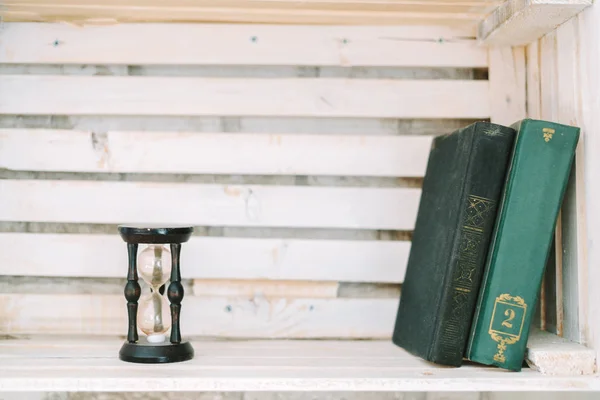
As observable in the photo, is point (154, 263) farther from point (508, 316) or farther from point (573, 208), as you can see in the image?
point (573, 208)

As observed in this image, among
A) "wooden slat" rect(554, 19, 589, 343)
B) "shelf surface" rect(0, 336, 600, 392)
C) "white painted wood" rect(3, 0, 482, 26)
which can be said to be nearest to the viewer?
"shelf surface" rect(0, 336, 600, 392)

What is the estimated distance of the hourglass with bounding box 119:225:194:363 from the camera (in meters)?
1.11

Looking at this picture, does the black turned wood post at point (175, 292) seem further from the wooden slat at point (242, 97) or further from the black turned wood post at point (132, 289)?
the wooden slat at point (242, 97)

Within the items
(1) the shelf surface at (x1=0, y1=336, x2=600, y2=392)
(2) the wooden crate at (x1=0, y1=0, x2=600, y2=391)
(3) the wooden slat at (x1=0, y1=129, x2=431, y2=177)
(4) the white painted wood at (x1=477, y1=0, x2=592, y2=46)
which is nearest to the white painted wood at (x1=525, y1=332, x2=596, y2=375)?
(1) the shelf surface at (x1=0, y1=336, x2=600, y2=392)

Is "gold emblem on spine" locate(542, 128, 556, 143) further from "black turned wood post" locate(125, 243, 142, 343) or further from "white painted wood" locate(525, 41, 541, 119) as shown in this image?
"black turned wood post" locate(125, 243, 142, 343)

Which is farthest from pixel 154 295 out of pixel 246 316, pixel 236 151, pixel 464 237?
pixel 464 237

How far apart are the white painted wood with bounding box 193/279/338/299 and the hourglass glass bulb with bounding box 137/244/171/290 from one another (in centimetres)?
20

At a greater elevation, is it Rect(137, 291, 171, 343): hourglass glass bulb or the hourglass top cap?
the hourglass top cap

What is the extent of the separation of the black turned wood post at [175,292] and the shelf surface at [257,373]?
58 mm

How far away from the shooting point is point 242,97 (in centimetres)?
135

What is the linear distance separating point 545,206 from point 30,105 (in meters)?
0.98

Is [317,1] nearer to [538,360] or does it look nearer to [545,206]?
[545,206]

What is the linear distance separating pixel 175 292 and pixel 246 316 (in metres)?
0.24

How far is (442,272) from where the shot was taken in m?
1.09
